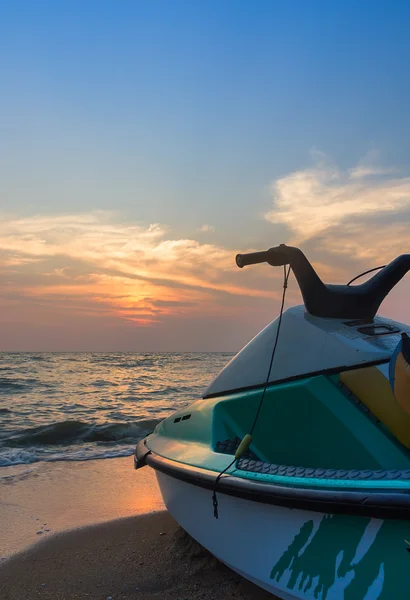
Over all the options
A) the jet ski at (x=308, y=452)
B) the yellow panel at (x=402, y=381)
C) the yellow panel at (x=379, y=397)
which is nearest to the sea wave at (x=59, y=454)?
the jet ski at (x=308, y=452)

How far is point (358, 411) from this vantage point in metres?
2.62

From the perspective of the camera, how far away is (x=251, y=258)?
318cm

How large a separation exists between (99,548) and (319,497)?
2.37m

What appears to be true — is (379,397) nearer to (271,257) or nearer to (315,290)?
(315,290)

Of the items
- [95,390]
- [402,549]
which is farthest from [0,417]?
[402,549]

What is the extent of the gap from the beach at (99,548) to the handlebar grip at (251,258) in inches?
75.8

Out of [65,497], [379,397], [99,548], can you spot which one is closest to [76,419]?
[65,497]

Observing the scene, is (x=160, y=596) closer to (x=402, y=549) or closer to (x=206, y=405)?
(x=206, y=405)

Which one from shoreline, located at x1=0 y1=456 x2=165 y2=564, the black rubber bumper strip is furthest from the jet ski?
shoreline, located at x1=0 y1=456 x2=165 y2=564

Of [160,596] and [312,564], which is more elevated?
[312,564]

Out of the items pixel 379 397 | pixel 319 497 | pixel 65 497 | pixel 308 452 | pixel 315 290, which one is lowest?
pixel 65 497

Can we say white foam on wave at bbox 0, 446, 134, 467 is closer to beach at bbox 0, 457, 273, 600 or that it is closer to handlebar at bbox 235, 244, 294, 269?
beach at bbox 0, 457, 273, 600

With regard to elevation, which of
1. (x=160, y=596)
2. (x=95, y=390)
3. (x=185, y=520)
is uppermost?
(x=185, y=520)

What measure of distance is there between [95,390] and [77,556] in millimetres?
12537
